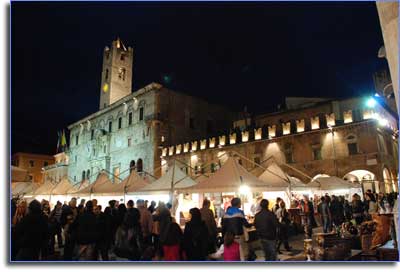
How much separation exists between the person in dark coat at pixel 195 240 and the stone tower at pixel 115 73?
40569 mm

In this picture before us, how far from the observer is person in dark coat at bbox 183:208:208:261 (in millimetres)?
5332

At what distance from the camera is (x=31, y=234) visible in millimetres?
5199

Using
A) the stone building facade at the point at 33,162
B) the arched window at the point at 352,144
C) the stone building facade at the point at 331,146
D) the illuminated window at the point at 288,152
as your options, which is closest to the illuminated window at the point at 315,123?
the stone building facade at the point at 331,146

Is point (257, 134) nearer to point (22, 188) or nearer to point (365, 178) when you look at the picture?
point (365, 178)

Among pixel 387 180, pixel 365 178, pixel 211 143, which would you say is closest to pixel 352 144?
pixel 365 178

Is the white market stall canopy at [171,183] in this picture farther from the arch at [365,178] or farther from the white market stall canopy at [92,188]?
the arch at [365,178]

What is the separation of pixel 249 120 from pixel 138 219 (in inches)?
1079

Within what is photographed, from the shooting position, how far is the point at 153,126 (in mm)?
32094

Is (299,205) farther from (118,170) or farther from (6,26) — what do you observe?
(118,170)

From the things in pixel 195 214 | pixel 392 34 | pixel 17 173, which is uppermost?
pixel 17 173

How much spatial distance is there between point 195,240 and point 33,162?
6090 cm

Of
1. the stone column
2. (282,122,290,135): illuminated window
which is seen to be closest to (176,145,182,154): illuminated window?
(282,122,290,135): illuminated window

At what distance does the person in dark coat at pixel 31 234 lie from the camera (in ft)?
16.7

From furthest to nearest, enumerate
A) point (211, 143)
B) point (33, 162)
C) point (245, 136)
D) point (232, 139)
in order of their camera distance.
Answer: point (33, 162) → point (211, 143) → point (232, 139) → point (245, 136)
